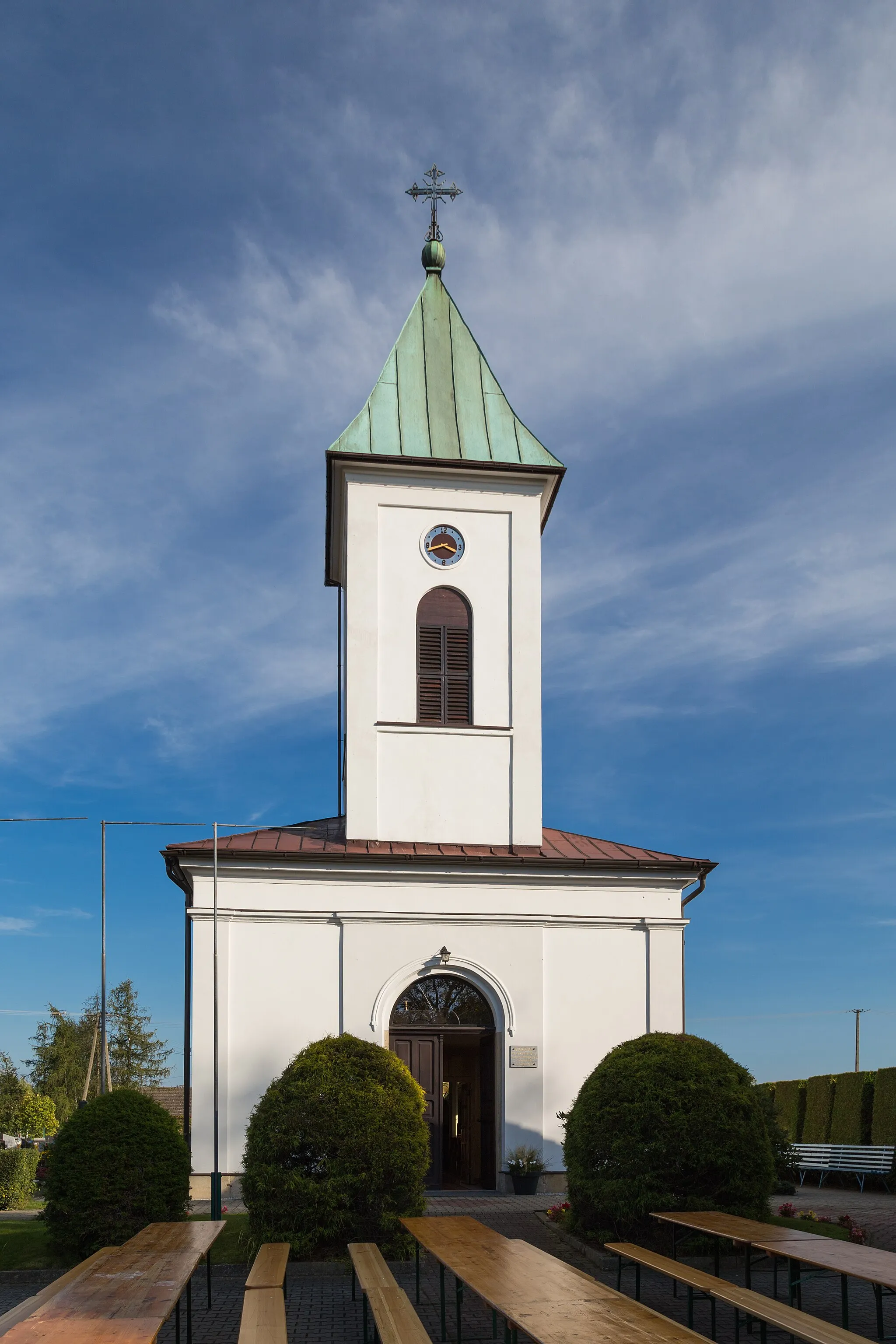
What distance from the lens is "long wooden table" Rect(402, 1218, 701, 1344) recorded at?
6422 mm

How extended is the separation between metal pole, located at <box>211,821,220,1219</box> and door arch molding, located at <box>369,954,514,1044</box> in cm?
246

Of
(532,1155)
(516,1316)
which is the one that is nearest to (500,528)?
(532,1155)

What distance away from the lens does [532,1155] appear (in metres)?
18.2

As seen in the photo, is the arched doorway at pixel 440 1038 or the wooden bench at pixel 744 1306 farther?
the arched doorway at pixel 440 1038

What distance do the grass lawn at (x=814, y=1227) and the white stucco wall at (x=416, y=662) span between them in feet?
24.5

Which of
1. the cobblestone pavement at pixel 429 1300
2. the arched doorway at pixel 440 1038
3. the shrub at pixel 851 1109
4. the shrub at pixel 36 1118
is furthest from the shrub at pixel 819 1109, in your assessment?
the shrub at pixel 36 1118

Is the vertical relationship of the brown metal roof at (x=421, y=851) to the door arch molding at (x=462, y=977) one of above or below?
above

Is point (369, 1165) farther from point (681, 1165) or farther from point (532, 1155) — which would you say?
point (532, 1155)

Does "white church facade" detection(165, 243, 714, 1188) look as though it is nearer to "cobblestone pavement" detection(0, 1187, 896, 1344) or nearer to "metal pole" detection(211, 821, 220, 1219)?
"metal pole" detection(211, 821, 220, 1219)

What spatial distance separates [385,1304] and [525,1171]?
1107cm

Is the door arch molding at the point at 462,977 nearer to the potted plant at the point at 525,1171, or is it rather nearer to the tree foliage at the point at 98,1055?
the potted plant at the point at 525,1171

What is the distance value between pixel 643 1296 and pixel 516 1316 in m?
4.89

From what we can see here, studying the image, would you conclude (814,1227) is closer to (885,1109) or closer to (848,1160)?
(848,1160)

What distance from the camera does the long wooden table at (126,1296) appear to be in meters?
6.45
